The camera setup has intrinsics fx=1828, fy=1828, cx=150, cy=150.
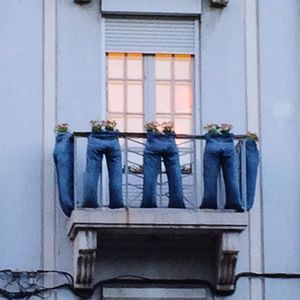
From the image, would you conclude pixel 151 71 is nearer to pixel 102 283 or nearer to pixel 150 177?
pixel 150 177

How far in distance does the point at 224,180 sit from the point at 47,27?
10.2 ft

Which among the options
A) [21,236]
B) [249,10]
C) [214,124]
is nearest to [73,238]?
[21,236]

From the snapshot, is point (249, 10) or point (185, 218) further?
point (249, 10)

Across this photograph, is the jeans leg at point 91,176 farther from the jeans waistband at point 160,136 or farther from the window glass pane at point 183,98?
the window glass pane at point 183,98

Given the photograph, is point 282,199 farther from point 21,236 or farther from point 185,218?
point 21,236

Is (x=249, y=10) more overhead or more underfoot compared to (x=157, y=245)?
more overhead

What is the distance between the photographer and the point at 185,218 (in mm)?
22031

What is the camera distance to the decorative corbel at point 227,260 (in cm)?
2227

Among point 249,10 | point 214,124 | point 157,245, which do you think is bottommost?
point 157,245

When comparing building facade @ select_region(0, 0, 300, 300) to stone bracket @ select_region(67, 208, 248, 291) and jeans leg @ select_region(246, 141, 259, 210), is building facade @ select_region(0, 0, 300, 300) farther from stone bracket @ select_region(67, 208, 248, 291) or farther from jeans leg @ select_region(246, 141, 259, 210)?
jeans leg @ select_region(246, 141, 259, 210)

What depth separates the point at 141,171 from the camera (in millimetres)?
23078

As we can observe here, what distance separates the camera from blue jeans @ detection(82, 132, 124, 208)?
72.4ft

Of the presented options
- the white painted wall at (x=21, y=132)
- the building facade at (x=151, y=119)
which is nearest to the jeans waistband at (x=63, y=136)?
the building facade at (x=151, y=119)

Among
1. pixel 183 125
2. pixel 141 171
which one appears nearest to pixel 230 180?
pixel 141 171
